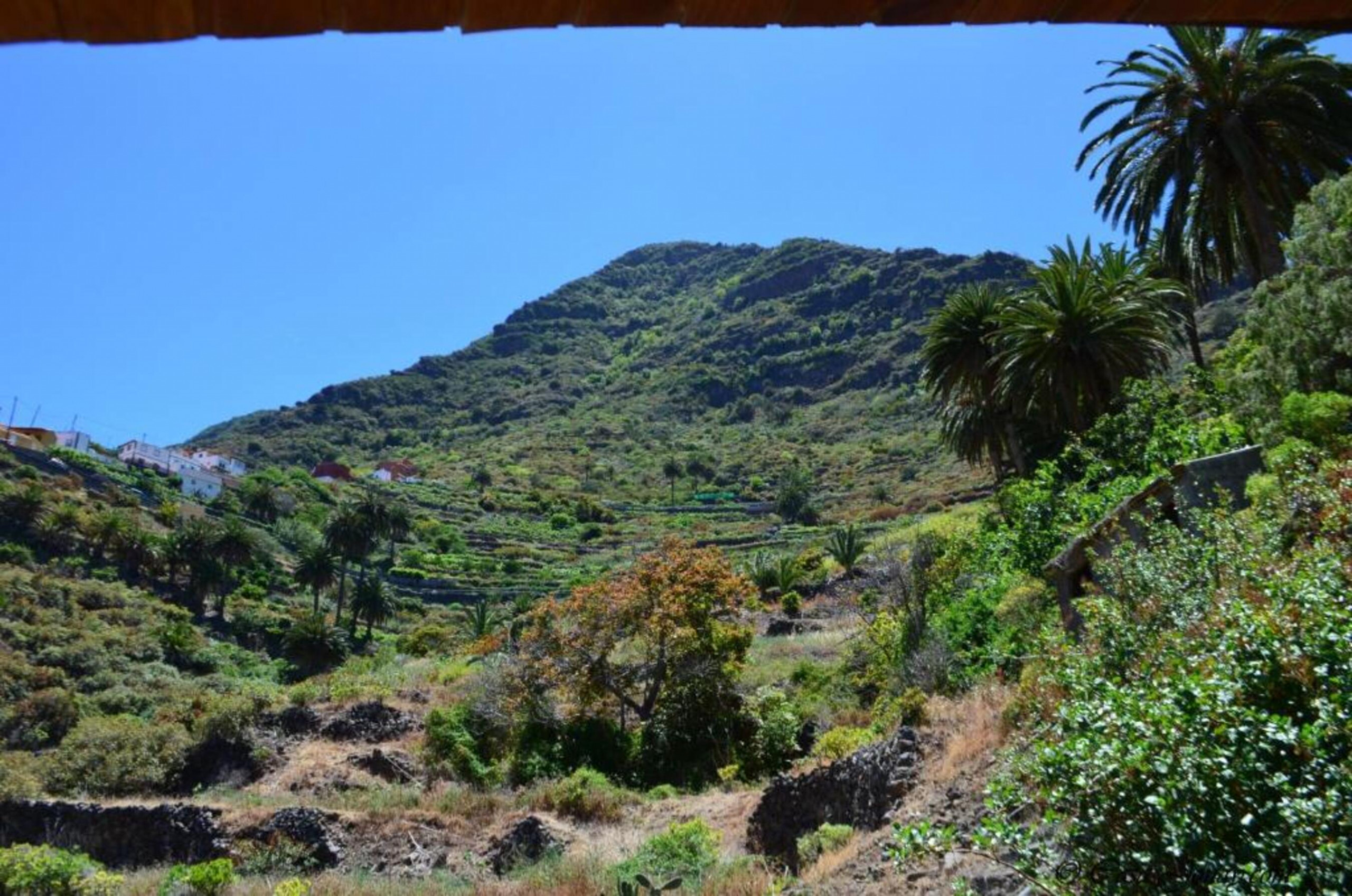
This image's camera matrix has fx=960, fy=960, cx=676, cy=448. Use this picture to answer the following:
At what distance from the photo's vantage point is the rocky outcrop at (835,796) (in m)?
13.9

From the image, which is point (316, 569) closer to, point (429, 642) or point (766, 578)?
point (429, 642)

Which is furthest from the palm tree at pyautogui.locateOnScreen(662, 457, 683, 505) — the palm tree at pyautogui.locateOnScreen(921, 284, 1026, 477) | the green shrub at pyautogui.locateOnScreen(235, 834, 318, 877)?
the green shrub at pyautogui.locateOnScreen(235, 834, 318, 877)

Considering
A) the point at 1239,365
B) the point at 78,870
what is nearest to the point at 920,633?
the point at 1239,365

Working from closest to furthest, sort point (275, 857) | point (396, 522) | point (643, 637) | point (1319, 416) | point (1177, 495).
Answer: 1. point (1319, 416)
2. point (1177, 495)
3. point (275, 857)
4. point (643, 637)
5. point (396, 522)

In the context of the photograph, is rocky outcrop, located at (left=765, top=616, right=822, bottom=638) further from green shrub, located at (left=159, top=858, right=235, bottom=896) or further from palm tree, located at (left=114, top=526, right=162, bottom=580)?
palm tree, located at (left=114, top=526, right=162, bottom=580)

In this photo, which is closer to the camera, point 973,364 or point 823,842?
point 823,842

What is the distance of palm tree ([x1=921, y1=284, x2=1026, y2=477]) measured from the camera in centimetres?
3122

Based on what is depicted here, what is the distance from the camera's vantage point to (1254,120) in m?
21.0

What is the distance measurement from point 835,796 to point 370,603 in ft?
174

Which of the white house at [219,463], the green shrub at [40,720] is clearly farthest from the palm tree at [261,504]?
the green shrub at [40,720]

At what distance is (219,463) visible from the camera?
122438 mm

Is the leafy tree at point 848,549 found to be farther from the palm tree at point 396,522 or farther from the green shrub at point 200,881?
the palm tree at point 396,522

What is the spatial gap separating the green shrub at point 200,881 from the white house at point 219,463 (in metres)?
106

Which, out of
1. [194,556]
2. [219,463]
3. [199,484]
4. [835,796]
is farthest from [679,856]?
[219,463]
